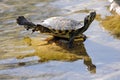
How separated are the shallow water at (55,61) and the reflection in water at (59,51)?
0.22ft

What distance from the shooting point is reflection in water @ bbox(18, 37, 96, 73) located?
5355 millimetres

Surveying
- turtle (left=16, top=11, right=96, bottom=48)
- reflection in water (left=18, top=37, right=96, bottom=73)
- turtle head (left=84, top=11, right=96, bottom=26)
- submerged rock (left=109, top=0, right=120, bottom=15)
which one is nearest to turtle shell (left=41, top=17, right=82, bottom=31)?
turtle (left=16, top=11, right=96, bottom=48)

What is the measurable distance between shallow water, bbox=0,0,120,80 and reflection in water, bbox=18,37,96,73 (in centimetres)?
7

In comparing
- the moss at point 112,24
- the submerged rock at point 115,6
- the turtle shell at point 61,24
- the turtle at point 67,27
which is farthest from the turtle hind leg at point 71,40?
the submerged rock at point 115,6

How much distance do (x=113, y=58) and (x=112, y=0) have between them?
10.5 ft

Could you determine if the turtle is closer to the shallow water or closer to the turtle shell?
the turtle shell

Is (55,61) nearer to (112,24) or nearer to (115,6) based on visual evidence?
(112,24)

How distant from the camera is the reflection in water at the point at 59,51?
5355 mm

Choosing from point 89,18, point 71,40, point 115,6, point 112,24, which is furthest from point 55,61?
point 115,6

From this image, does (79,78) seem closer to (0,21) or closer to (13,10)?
(0,21)

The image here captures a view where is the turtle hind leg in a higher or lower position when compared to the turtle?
lower

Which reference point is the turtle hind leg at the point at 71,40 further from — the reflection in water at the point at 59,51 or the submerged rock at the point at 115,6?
the submerged rock at the point at 115,6

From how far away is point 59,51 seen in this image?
568 cm

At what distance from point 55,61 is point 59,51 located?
1.35 feet
